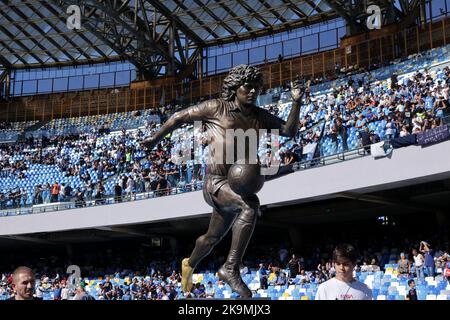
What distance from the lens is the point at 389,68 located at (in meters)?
24.4

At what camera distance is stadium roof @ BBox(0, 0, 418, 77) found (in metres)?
29.8

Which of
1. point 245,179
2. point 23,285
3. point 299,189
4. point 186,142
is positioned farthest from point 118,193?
point 23,285

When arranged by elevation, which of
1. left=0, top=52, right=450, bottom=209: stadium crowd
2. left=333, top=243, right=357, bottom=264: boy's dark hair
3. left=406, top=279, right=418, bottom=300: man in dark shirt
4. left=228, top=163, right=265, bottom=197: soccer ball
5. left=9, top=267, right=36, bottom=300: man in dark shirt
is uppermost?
left=0, top=52, right=450, bottom=209: stadium crowd

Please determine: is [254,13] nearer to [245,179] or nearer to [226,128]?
[226,128]

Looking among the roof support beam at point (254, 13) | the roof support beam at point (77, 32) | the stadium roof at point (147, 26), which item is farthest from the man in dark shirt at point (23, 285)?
the roof support beam at point (77, 32)

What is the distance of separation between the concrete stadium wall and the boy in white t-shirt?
10869 millimetres

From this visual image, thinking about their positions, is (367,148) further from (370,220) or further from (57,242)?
(57,242)

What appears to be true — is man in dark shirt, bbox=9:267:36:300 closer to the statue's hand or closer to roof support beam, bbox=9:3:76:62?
the statue's hand

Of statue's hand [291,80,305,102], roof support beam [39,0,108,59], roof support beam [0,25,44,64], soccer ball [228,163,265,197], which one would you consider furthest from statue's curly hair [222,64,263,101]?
roof support beam [0,25,44,64]

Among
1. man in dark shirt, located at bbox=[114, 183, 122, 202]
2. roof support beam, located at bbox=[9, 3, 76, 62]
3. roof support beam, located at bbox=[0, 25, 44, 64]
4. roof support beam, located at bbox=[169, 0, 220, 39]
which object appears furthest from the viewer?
roof support beam, located at bbox=[0, 25, 44, 64]

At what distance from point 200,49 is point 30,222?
556 inches

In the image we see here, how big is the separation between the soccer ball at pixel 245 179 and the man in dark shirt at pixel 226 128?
7cm

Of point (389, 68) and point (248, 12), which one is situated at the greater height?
point (248, 12)
